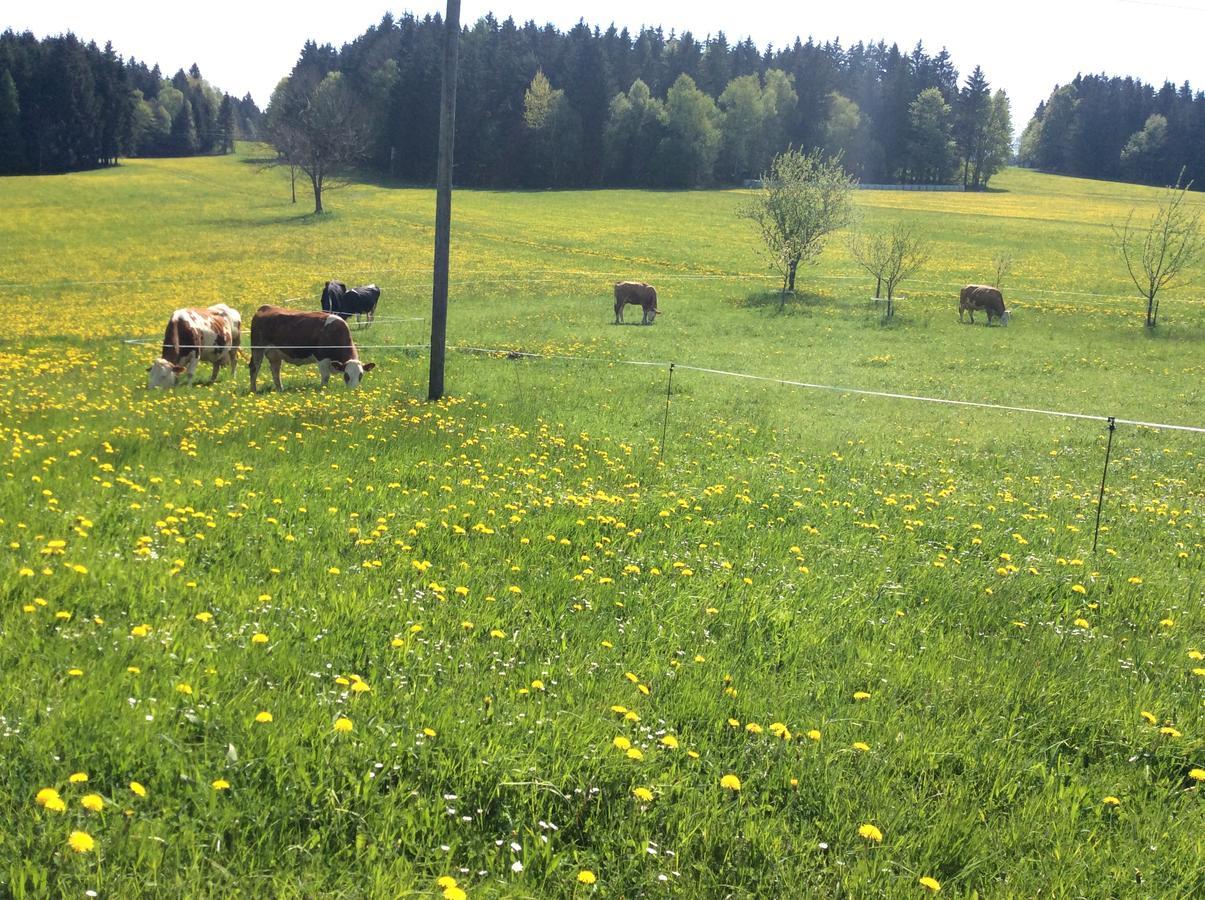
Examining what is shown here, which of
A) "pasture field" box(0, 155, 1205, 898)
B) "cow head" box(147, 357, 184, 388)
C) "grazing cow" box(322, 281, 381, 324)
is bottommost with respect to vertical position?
"cow head" box(147, 357, 184, 388)

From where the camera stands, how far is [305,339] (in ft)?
62.1

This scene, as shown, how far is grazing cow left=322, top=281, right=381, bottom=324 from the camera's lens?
3212 cm

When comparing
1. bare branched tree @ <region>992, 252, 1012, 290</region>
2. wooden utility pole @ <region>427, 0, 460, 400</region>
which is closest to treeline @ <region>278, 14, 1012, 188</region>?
bare branched tree @ <region>992, 252, 1012, 290</region>

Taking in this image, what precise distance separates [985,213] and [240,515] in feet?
286

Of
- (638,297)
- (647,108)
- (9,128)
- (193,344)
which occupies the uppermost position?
(647,108)

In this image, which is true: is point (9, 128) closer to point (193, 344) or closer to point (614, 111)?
point (614, 111)

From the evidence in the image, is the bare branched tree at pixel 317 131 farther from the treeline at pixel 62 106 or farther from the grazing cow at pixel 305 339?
the grazing cow at pixel 305 339

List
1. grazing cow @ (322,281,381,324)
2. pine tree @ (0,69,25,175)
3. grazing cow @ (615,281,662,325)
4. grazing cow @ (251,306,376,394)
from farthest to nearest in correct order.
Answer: pine tree @ (0,69,25,175)
grazing cow @ (615,281,662,325)
grazing cow @ (322,281,381,324)
grazing cow @ (251,306,376,394)

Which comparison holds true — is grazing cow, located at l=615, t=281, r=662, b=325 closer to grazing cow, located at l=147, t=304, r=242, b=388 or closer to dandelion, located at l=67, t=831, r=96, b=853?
grazing cow, located at l=147, t=304, r=242, b=388

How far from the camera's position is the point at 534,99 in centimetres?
9969

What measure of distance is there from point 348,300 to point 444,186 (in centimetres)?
1879

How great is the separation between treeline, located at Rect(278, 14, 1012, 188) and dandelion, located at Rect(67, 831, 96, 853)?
91.1 metres

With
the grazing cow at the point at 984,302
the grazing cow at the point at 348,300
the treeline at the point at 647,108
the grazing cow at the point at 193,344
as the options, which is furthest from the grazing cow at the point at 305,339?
the treeline at the point at 647,108

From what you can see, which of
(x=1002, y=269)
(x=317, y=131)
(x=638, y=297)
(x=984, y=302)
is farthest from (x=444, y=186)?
(x=317, y=131)
